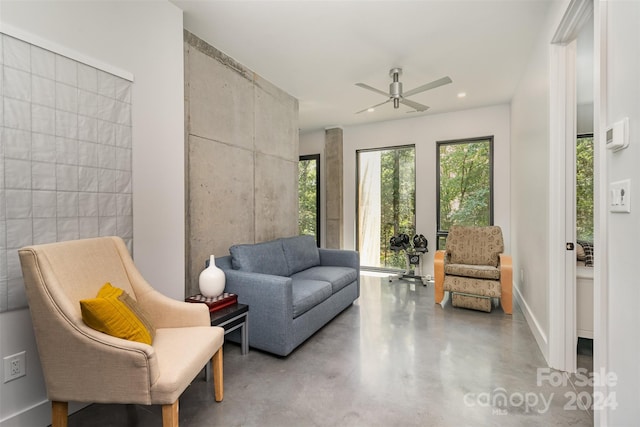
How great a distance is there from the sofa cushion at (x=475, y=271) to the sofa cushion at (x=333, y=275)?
44.9 inches

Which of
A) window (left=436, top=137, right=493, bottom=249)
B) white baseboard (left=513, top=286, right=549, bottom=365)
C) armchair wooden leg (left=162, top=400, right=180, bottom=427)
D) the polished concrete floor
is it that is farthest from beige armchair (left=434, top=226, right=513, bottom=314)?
armchair wooden leg (left=162, top=400, right=180, bottom=427)

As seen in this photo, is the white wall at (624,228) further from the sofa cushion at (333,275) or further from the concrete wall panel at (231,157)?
the concrete wall panel at (231,157)

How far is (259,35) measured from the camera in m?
2.72

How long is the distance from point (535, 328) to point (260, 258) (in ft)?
8.49

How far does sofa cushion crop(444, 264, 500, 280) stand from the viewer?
3.30m

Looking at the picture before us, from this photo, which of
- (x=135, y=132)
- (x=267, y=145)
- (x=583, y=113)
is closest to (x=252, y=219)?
(x=267, y=145)

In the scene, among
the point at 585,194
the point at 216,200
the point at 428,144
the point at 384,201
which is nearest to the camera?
the point at 216,200

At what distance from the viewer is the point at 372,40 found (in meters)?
2.79

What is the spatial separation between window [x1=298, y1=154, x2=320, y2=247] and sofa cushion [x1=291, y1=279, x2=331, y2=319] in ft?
9.51

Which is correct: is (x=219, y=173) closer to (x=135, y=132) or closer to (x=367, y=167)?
(x=135, y=132)

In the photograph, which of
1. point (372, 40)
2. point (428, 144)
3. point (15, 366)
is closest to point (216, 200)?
point (15, 366)

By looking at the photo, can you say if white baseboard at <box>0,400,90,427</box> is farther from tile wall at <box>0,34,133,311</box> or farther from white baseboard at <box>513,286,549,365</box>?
white baseboard at <box>513,286,549,365</box>

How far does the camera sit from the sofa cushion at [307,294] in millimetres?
2426

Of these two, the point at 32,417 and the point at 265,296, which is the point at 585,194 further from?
the point at 32,417
